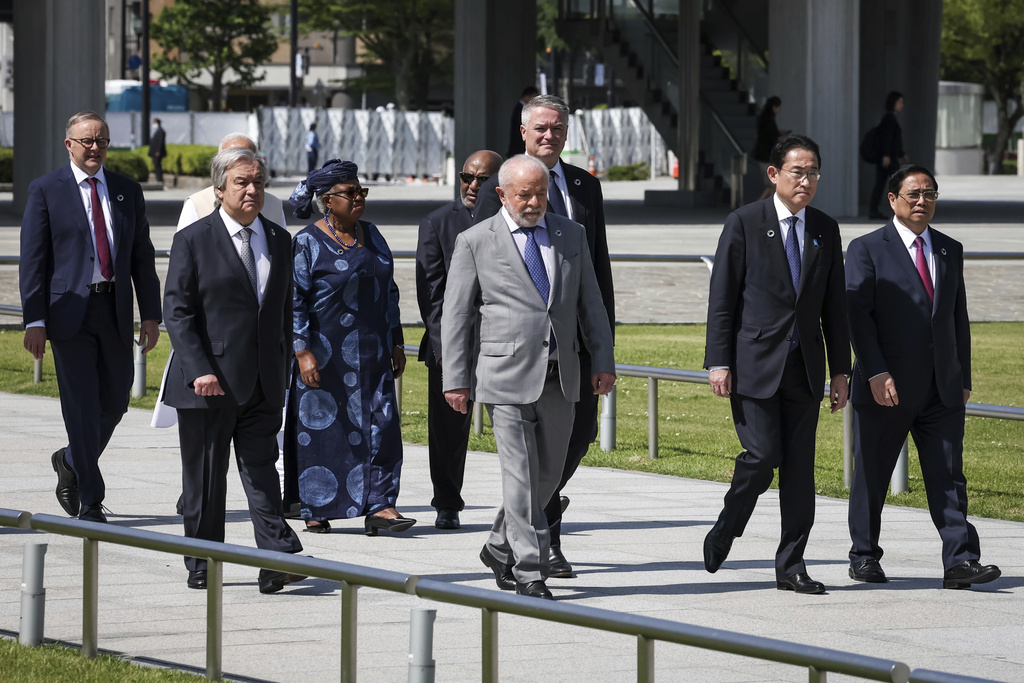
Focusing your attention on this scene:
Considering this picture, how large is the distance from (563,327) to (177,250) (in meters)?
1.52

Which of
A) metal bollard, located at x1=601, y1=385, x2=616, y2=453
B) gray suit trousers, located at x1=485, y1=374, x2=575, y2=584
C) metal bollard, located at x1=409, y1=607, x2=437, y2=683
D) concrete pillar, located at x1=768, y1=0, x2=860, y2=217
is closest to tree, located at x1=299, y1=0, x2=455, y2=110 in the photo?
concrete pillar, located at x1=768, y1=0, x2=860, y2=217

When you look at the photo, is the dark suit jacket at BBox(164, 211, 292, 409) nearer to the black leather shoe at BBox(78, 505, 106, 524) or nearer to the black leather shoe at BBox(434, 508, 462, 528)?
the black leather shoe at BBox(78, 505, 106, 524)

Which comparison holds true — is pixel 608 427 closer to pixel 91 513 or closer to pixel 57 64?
pixel 91 513

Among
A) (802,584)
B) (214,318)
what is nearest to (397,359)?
(214,318)

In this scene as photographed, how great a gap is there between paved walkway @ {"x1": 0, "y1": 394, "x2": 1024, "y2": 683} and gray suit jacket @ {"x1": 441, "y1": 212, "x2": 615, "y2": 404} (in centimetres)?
90

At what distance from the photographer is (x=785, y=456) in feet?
22.8

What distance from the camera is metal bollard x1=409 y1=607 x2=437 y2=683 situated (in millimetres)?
4582

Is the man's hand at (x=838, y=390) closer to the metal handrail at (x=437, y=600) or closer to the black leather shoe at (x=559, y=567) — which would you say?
the black leather shoe at (x=559, y=567)

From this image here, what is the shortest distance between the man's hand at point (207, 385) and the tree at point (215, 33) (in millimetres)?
62542

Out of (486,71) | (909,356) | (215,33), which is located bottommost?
(909,356)

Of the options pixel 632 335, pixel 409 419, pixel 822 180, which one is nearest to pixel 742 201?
pixel 822 180

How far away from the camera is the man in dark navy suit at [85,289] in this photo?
25.7 ft

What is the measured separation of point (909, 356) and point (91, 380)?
3.64 meters

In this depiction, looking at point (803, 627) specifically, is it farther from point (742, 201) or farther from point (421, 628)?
point (742, 201)
